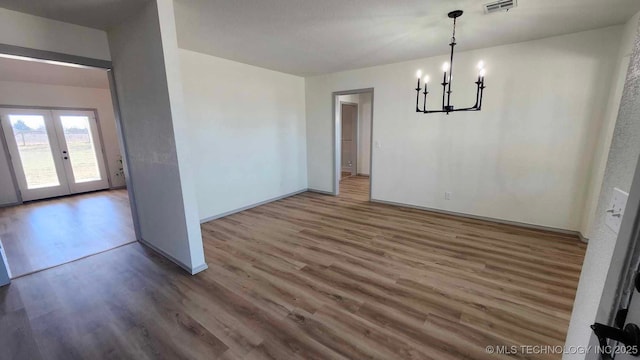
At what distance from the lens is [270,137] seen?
16.2 ft

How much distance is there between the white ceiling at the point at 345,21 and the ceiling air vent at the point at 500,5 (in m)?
0.06

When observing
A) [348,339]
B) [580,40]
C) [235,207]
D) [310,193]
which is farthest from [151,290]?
[580,40]

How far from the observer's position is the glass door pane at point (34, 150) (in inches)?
206

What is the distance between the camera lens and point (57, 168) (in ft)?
18.9

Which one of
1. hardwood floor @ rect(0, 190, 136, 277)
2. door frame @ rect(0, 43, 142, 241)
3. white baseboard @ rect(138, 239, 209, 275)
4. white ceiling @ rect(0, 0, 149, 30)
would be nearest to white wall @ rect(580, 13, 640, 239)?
white baseboard @ rect(138, 239, 209, 275)

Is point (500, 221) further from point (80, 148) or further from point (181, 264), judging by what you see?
point (80, 148)

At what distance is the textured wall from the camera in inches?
29.5

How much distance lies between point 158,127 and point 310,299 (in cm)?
222

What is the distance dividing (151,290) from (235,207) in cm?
218

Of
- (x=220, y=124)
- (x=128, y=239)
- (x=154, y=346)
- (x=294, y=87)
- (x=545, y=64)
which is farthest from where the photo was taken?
(x=294, y=87)

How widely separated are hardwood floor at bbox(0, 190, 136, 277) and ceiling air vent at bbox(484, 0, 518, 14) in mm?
4935

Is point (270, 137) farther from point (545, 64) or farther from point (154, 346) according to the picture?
point (545, 64)

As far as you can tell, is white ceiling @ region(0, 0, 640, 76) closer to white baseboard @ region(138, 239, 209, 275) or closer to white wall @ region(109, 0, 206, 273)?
white wall @ region(109, 0, 206, 273)

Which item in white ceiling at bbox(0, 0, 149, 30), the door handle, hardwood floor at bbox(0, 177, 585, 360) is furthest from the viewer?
white ceiling at bbox(0, 0, 149, 30)
